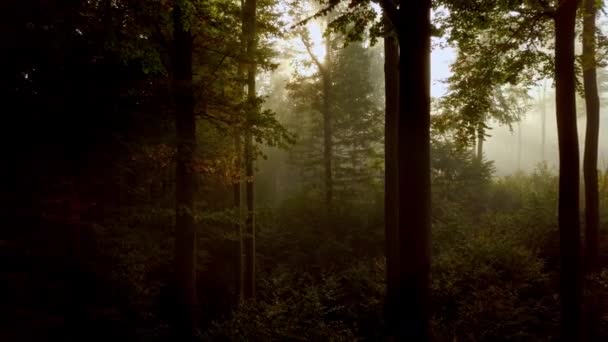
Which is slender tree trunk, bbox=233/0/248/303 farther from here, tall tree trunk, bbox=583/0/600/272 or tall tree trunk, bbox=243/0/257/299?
tall tree trunk, bbox=583/0/600/272

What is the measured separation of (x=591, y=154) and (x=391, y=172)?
6621 mm

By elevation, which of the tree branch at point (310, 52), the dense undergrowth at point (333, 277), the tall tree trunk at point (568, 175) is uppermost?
the tree branch at point (310, 52)

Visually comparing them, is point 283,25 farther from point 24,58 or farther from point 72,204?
point 72,204

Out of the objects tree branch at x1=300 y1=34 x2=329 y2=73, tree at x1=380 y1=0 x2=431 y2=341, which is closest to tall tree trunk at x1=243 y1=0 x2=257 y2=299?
tree at x1=380 y1=0 x2=431 y2=341

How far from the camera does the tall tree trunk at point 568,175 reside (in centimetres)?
747

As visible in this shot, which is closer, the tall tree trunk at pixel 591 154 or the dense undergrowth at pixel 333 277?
the dense undergrowth at pixel 333 277

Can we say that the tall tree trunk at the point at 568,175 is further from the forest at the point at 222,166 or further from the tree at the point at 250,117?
the tree at the point at 250,117

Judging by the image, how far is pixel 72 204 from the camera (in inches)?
357

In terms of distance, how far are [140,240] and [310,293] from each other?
5.17 m

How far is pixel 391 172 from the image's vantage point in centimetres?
1012

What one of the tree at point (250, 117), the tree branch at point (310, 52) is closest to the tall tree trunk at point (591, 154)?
the tree at point (250, 117)

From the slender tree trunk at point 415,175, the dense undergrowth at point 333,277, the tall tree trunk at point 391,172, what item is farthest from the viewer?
the tall tree trunk at point 391,172

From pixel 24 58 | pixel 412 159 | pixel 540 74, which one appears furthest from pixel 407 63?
pixel 24 58

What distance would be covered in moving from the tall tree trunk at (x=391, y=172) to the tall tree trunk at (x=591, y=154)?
17.3 ft
